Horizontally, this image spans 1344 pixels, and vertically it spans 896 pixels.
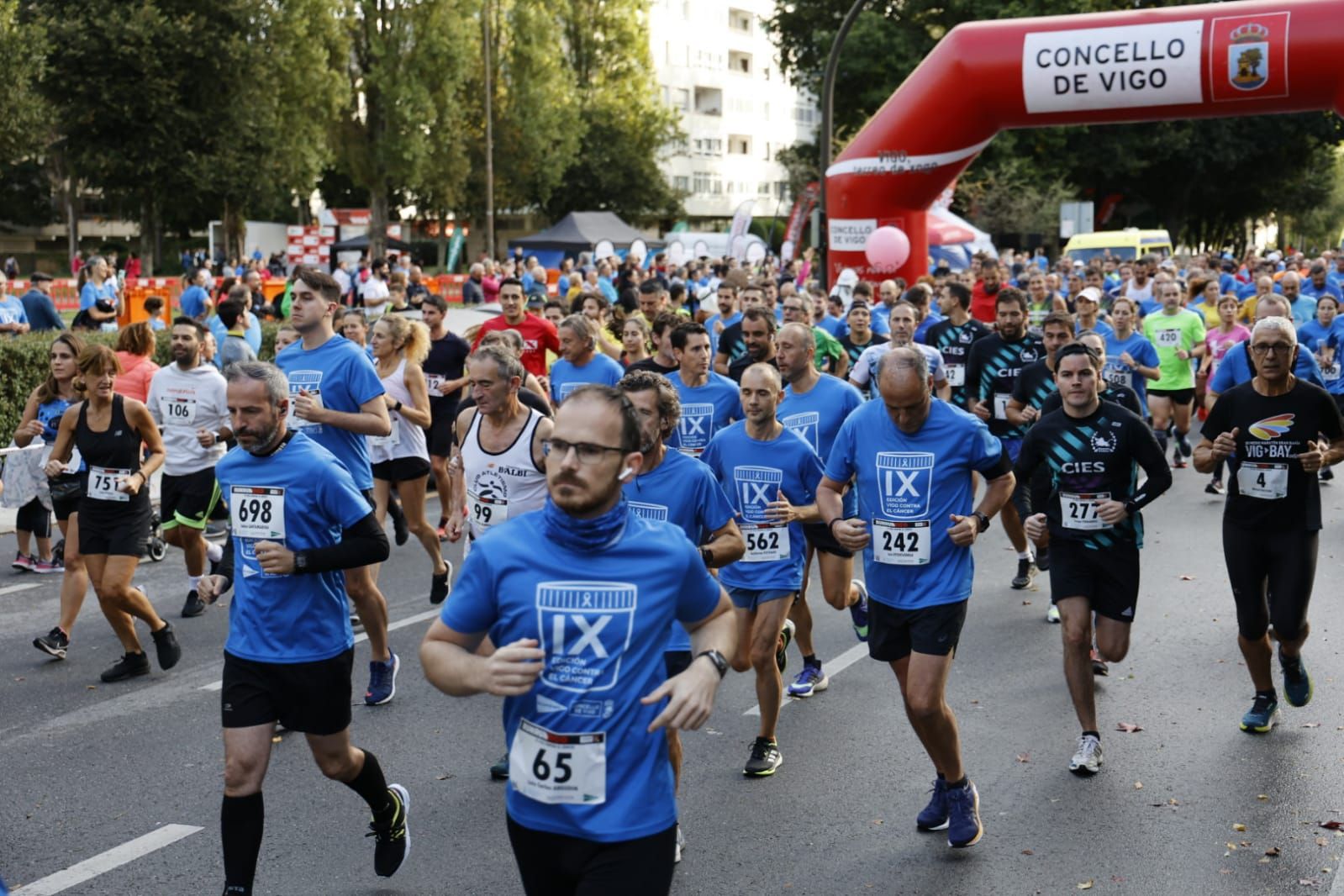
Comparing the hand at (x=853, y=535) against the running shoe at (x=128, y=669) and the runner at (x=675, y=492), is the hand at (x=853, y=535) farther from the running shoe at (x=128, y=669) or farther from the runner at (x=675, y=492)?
the running shoe at (x=128, y=669)

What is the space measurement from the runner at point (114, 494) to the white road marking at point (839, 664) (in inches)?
124

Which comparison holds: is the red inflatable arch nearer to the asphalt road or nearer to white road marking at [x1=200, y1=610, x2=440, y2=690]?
the asphalt road

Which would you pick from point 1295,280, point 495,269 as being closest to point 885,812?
point 1295,280

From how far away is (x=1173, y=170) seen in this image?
5628cm

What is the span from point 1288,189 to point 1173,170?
9206 millimetres

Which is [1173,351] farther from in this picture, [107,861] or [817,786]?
[107,861]

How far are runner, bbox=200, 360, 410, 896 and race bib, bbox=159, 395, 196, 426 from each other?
387cm

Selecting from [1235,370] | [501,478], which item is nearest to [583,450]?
[501,478]

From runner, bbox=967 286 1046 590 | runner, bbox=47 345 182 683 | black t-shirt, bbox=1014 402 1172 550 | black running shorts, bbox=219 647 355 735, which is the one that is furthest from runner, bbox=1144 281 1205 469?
black running shorts, bbox=219 647 355 735

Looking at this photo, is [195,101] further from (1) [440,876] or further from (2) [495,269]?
(1) [440,876]

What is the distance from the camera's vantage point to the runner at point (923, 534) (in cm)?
562

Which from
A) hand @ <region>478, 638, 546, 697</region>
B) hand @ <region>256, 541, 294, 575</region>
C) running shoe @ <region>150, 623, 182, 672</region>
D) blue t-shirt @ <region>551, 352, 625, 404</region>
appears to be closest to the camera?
hand @ <region>478, 638, 546, 697</region>

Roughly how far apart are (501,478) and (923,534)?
181 cm

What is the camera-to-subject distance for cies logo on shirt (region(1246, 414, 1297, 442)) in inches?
266
